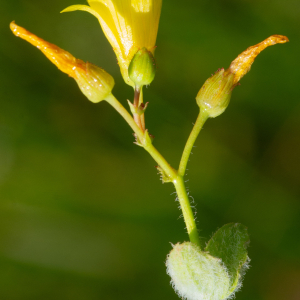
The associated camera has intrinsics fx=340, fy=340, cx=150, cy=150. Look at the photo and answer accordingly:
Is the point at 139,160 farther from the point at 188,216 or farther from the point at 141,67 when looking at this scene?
the point at 141,67

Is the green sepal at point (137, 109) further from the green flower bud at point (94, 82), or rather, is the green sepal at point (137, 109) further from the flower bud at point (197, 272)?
the flower bud at point (197, 272)

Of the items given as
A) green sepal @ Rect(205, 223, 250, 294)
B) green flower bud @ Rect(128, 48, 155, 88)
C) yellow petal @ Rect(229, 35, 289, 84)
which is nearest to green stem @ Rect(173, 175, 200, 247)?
green sepal @ Rect(205, 223, 250, 294)

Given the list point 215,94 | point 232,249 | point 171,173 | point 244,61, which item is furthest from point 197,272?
point 244,61

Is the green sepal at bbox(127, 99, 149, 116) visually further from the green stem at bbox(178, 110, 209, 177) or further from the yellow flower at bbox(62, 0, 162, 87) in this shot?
the green stem at bbox(178, 110, 209, 177)

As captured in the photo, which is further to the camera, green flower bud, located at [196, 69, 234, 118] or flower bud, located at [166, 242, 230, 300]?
green flower bud, located at [196, 69, 234, 118]

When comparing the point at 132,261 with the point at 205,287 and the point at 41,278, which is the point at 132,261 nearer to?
the point at 41,278

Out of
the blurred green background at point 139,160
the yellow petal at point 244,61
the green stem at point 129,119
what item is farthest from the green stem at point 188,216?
the blurred green background at point 139,160

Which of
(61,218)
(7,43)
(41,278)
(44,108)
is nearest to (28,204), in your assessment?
(61,218)
